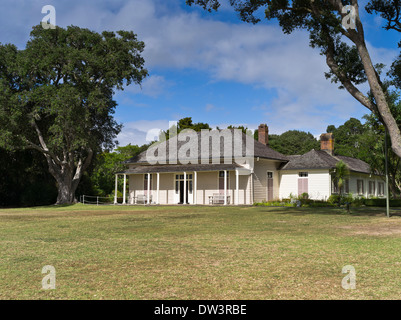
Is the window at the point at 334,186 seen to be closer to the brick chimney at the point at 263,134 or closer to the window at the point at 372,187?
the brick chimney at the point at 263,134

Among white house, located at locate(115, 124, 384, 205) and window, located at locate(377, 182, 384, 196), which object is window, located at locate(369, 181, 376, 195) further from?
white house, located at locate(115, 124, 384, 205)

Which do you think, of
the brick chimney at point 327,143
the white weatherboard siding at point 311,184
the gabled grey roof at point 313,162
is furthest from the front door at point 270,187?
the brick chimney at point 327,143

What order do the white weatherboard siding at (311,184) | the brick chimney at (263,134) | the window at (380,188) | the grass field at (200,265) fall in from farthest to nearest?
the window at (380,188)
the brick chimney at (263,134)
the white weatherboard siding at (311,184)
the grass field at (200,265)

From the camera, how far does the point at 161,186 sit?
33.2m

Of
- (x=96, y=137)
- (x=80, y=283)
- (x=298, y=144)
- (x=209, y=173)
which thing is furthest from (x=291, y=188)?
(x=298, y=144)

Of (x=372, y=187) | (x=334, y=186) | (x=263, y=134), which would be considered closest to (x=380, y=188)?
(x=372, y=187)

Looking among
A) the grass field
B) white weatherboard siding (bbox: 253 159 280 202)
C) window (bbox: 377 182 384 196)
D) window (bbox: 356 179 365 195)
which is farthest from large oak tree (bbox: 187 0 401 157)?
window (bbox: 377 182 384 196)

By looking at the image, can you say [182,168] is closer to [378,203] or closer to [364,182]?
[378,203]

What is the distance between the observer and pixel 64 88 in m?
29.3

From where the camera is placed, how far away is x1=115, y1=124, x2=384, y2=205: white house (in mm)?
30344

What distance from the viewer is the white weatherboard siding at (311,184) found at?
30.9m

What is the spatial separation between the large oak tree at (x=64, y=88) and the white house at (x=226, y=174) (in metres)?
5.57
